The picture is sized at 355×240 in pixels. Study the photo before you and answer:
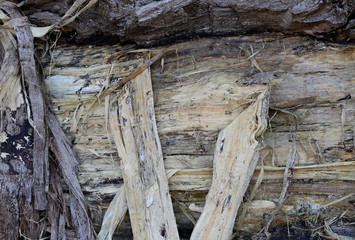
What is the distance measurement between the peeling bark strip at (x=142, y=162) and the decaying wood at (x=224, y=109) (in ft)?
0.26

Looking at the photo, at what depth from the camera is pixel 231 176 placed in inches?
70.6

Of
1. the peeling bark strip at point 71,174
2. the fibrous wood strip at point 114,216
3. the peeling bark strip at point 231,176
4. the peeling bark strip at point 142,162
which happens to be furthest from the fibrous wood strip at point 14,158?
the peeling bark strip at point 231,176

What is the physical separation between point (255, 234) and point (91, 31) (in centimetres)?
160

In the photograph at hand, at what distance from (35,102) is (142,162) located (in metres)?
0.74

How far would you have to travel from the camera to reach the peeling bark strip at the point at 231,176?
1.77 metres

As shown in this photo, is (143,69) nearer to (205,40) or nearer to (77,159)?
(205,40)

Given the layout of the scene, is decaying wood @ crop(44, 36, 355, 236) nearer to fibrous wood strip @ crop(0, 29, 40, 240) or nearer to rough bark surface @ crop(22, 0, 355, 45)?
rough bark surface @ crop(22, 0, 355, 45)

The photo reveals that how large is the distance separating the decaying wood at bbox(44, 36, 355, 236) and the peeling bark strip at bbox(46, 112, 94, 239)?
53mm

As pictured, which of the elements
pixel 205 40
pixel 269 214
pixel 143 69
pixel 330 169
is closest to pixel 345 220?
pixel 330 169

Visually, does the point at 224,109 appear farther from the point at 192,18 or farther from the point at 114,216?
the point at 114,216

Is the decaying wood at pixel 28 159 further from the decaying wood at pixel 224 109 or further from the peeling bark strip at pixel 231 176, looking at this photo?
the peeling bark strip at pixel 231 176

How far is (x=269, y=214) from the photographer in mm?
1873

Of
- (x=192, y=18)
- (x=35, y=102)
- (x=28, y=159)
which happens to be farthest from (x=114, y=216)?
(x=192, y=18)

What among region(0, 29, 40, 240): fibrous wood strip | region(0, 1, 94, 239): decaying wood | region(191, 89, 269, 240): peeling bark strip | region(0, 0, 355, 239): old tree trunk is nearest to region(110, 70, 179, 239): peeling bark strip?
region(0, 0, 355, 239): old tree trunk
